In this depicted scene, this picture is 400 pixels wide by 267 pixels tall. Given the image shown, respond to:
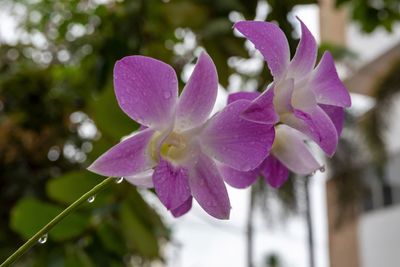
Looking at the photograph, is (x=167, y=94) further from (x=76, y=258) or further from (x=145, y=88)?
(x=76, y=258)

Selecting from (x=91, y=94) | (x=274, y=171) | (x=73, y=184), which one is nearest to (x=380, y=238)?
(x=91, y=94)

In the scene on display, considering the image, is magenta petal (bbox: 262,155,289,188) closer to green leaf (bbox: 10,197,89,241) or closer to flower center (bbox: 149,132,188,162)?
flower center (bbox: 149,132,188,162)

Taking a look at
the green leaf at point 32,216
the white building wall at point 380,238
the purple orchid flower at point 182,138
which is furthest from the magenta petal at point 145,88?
the white building wall at point 380,238

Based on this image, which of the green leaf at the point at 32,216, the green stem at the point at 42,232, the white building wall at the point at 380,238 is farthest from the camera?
the white building wall at the point at 380,238

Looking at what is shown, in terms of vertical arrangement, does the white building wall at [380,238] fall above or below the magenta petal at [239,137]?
below

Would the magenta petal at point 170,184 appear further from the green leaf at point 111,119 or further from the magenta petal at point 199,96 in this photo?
the green leaf at point 111,119

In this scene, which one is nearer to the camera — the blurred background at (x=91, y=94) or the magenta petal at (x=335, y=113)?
the magenta petal at (x=335, y=113)
